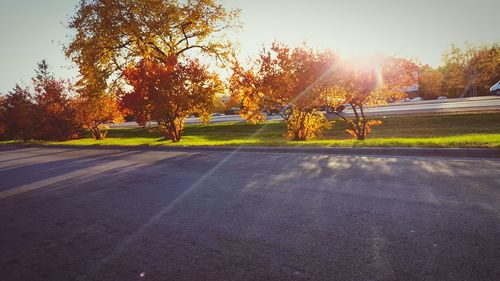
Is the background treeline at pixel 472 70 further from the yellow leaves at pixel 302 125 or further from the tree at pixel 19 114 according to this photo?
the tree at pixel 19 114

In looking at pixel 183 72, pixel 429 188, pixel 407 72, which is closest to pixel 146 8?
pixel 183 72

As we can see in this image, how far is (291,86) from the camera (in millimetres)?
13562

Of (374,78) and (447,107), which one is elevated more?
(374,78)

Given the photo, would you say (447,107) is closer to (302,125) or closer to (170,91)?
(302,125)

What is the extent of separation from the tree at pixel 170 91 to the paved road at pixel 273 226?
10376mm

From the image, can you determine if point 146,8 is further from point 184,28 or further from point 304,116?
point 304,116

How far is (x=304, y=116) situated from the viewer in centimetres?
1477

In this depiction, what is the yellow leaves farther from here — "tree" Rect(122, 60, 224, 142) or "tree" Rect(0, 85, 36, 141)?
"tree" Rect(0, 85, 36, 141)

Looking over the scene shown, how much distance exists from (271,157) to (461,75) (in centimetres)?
5299

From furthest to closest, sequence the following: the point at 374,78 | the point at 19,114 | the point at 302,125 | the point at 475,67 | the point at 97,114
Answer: the point at 475,67
the point at 19,114
the point at 97,114
the point at 302,125
the point at 374,78

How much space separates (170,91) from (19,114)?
25.0 meters

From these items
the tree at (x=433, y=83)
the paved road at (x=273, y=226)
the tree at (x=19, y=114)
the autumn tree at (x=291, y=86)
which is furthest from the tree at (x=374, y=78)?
the tree at (x=433, y=83)

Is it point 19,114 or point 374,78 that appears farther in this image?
point 19,114

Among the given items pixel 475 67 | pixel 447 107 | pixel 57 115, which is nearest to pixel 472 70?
pixel 475 67
